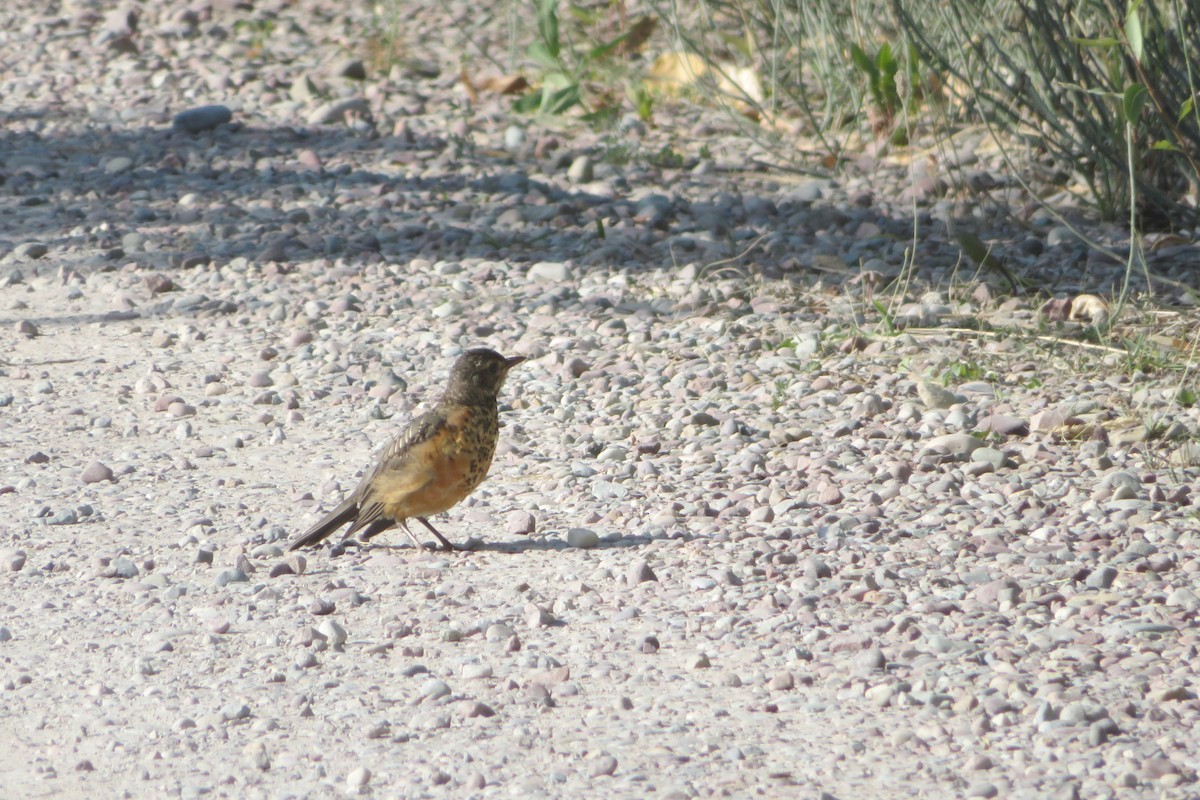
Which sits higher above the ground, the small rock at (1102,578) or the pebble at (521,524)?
the small rock at (1102,578)

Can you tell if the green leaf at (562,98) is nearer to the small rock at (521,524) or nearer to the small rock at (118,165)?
the small rock at (118,165)

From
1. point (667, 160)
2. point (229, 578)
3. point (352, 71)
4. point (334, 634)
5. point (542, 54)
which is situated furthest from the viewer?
point (352, 71)

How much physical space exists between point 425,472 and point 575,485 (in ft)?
2.74

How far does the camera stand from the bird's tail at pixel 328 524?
5.18 m

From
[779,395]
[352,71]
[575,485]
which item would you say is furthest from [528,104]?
[575,485]

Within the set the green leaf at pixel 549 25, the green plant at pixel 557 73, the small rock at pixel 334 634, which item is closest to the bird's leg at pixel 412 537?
the small rock at pixel 334 634

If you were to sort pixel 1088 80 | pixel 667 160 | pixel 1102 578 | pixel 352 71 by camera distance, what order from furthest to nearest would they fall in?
pixel 352 71 → pixel 667 160 → pixel 1088 80 → pixel 1102 578

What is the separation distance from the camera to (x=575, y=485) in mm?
5848

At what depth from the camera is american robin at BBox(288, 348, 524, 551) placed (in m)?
5.18

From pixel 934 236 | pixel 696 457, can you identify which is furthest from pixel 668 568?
pixel 934 236

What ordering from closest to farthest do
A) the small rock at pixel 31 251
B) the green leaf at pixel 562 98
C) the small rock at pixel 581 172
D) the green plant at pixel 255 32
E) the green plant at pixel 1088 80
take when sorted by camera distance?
the green plant at pixel 1088 80 < the small rock at pixel 31 251 < the small rock at pixel 581 172 < the green leaf at pixel 562 98 < the green plant at pixel 255 32

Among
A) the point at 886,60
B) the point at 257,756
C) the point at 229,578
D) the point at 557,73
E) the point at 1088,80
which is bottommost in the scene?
the point at 229,578

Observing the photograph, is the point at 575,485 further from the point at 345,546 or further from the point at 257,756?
the point at 257,756

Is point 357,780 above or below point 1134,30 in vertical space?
below
